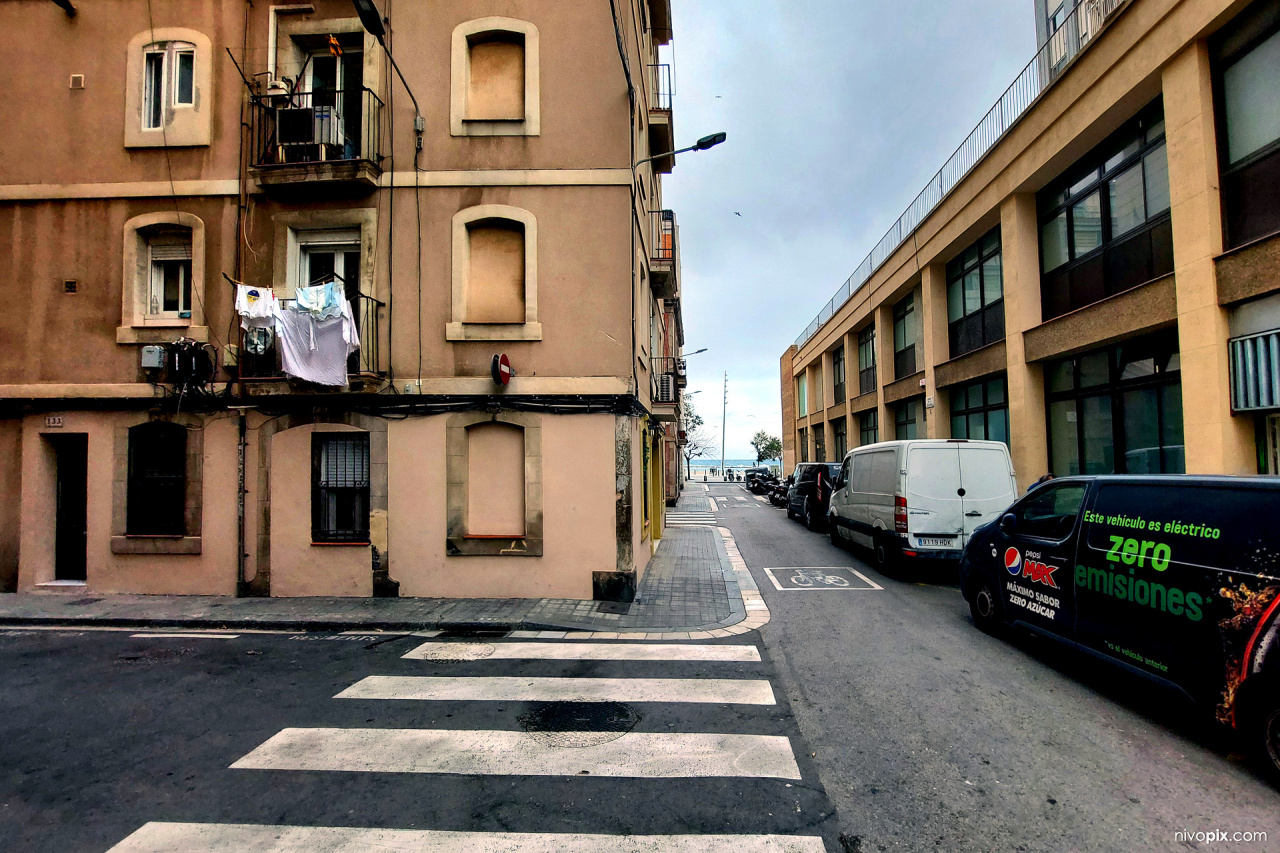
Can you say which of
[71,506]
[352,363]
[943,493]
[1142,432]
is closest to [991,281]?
[1142,432]

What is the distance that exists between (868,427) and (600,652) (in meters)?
23.2

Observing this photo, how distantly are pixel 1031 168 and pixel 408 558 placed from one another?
14640mm

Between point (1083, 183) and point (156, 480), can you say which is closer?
point (156, 480)

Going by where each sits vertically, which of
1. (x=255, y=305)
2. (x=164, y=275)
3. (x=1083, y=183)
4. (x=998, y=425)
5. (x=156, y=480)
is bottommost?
(x=156, y=480)

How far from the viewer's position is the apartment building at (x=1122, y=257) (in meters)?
8.16

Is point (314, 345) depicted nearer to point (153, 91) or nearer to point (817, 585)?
point (153, 91)

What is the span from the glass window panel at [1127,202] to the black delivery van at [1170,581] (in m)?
7.83

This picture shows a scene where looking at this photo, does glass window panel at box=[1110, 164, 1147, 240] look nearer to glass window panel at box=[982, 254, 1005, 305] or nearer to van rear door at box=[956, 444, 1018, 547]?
glass window panel at box=[982, 254, 1005, 305]

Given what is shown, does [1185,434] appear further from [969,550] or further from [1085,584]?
[1085,584]

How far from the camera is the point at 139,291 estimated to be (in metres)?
9.53

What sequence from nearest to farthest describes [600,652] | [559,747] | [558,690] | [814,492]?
[559,747], [558,690], [600,652], [814,492]

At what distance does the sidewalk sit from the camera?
746 cm

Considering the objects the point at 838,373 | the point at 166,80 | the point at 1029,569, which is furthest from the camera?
the point at 838,373

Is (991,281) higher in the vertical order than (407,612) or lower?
higher
